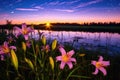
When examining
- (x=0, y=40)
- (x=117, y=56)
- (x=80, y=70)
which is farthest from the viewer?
(x=0, y=40)

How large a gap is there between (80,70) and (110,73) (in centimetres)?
137

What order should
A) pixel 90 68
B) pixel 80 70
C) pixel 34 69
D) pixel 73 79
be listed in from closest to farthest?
1. pixel 34 69
2. pixel 73 79
3. pixel 80 70
4. pixel 90 68

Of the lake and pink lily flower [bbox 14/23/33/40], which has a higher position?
pink lily flower [bbox 14/23/33/40]

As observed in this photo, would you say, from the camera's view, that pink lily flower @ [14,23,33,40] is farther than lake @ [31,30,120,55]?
No

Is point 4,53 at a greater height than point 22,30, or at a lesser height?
lesser

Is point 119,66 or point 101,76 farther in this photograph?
point 119,66

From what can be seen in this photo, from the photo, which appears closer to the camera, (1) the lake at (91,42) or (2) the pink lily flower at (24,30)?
(2) the pink lily flower at (24,30)

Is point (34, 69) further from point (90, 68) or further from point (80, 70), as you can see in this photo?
point (90, 68)

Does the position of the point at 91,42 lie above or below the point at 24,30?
below

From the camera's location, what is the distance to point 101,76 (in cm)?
551

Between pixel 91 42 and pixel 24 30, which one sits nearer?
pixel 24 30

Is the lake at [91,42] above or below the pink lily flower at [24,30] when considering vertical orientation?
below

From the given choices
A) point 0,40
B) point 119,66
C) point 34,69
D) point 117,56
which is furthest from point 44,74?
point 0,40

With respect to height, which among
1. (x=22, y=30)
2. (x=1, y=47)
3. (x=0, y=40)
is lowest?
(x=0, y=40)
